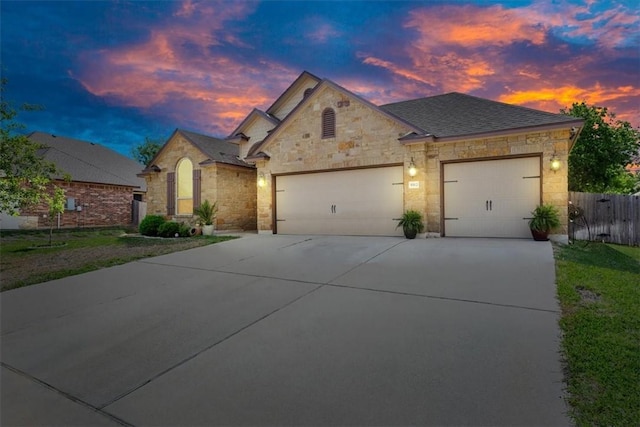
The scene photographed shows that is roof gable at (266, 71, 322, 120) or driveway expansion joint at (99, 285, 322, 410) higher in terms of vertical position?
roof gable at (266, 71, 322, 120)

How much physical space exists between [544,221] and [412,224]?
3309 mm

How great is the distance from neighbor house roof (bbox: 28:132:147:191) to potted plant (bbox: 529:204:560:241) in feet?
71.8

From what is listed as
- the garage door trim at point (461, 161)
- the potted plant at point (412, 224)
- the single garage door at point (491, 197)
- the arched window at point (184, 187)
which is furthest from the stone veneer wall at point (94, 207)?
the single garage door at point (491, 197)

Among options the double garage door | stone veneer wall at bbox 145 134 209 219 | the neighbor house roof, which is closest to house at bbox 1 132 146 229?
the neighbor house roof

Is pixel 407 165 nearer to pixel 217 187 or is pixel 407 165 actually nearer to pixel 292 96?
pixel 217 187

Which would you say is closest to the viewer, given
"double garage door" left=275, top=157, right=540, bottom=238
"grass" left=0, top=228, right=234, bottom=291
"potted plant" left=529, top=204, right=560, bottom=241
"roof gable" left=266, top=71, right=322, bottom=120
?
"grass" left=0, top=228, right=234, bottom=291

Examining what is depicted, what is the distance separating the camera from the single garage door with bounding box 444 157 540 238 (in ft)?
28.4

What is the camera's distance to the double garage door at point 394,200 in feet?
28.8

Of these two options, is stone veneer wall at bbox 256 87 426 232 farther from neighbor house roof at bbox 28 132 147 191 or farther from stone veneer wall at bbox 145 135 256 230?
neighbor house roof at bbox 28 132 147 191

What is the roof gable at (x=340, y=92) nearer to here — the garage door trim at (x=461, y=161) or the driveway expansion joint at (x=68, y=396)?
the garage door trim at (x=461, y=161)

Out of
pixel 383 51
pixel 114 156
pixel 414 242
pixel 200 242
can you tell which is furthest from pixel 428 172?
pixel 114 156

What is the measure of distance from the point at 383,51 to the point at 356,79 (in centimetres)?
244

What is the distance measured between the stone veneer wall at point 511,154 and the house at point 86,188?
19.3m

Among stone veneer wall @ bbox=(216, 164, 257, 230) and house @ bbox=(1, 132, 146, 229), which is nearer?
stone veneer wall @ bbox=(216, 164, 257, 230)
